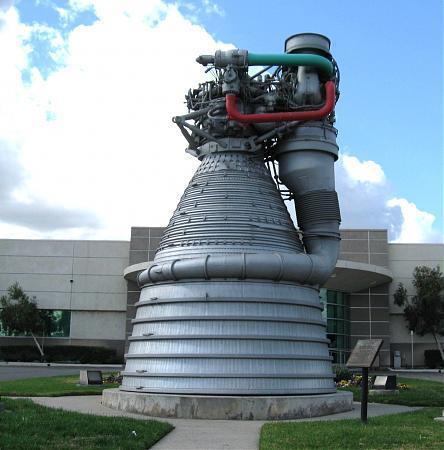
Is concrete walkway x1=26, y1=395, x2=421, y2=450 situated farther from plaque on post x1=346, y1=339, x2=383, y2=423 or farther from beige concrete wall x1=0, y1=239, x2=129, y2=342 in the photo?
beige concrete wall x1=0, y1=239, x2=129, y2=342

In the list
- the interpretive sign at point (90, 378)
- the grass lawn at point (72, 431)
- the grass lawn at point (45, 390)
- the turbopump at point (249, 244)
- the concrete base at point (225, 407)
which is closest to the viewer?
the grass lawn at point (72, 431)

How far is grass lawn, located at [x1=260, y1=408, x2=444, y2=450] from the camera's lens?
9844mm

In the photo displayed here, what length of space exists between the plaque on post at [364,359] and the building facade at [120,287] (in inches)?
1475

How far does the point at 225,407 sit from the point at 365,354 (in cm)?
315

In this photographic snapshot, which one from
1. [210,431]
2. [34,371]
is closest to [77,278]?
[34,371]

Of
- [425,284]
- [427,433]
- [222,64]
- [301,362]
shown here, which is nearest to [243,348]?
[301,362]

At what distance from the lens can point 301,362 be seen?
49.8 feet

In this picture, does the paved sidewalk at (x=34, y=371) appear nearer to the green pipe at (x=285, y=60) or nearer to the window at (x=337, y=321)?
the window at (x=337, y=321)

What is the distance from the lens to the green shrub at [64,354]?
49.5 meters

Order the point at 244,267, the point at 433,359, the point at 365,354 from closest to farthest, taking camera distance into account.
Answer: the point at 365,354, the point at 244,267, the point at 433,359

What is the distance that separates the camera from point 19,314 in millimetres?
49969

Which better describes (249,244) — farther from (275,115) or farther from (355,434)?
(355,434)

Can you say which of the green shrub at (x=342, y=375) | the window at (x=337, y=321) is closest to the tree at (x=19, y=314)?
the window at (x=337, y=321)

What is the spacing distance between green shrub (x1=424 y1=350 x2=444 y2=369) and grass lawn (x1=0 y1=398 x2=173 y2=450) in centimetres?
4240
